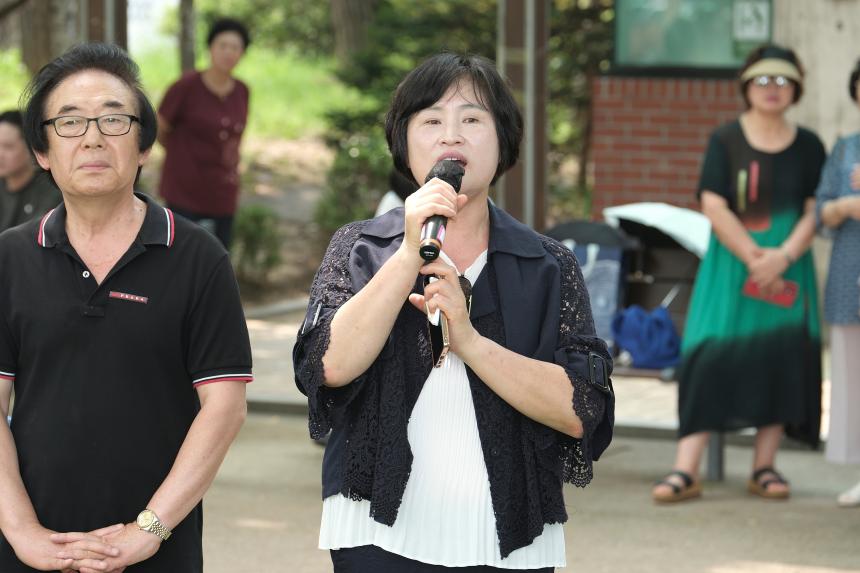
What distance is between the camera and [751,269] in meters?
7.29

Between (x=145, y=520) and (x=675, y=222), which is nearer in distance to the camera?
(x=145, y=520)

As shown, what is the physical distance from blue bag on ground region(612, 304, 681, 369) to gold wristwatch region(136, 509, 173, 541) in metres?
5.08

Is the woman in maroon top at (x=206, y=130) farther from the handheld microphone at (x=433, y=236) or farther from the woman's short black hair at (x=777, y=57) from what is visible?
the handheld microphone at (x=433, y=236)

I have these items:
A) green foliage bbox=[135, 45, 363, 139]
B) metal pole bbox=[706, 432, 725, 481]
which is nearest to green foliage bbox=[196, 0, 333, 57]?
green foliage bbox=[135, 45, 363, 139]

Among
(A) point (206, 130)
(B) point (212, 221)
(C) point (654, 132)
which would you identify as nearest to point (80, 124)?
(A) point (206, 130)

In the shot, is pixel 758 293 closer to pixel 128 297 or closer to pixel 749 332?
pixel 749 332

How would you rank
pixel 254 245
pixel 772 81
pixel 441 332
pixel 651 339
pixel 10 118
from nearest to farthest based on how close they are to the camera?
1. pixel 441 332
2. pixel 10 118
3. pixel 772 81
4. pixel 651 339
5. pixel 254 245

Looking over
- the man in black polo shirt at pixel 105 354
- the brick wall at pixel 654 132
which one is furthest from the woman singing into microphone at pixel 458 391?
the brick wall at pixel 654 132

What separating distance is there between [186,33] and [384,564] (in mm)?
12439

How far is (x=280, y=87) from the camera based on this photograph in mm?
26625

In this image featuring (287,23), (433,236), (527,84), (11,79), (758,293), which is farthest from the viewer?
(287,23)

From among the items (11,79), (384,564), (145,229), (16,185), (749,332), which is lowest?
(749,332)

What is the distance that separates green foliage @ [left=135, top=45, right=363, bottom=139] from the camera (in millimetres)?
24016

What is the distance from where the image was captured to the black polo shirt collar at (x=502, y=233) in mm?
3297
